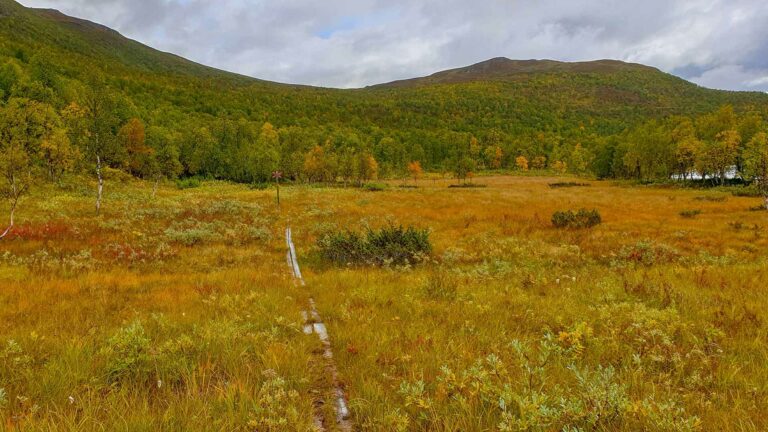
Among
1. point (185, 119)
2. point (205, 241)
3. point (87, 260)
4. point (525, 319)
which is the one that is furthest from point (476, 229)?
point (185, 119)

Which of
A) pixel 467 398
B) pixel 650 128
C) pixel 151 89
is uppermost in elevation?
pixel 151 89

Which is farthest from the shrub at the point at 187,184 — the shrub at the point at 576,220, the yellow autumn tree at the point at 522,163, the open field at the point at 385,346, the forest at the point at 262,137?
the yellow autumn tree at the point at 522,163

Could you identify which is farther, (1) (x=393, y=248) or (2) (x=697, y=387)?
(1) (x=393, y=248)

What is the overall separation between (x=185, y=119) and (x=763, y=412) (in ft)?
413

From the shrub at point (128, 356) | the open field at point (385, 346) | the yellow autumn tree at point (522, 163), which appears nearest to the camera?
the open field at point (385, 346)

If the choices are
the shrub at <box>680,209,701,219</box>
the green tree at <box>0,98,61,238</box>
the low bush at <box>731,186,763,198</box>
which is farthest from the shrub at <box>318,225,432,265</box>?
the low bush at <box>731,186,763,198</box>

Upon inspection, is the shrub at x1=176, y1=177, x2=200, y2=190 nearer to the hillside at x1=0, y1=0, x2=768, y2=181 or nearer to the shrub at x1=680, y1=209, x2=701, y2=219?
the hillside at x1=0, y1=0, x2=768, y2=181

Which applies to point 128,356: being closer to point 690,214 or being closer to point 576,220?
point 576,220

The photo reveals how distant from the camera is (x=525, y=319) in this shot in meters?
7.04

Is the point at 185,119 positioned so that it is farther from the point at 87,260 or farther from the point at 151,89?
the point at 87,260

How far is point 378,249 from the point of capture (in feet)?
48.5

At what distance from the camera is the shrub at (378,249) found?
14.5 meters

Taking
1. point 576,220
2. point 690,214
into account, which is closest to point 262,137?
point 576,220

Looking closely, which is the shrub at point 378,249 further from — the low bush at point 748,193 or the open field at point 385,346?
the low bush at point 748,193
